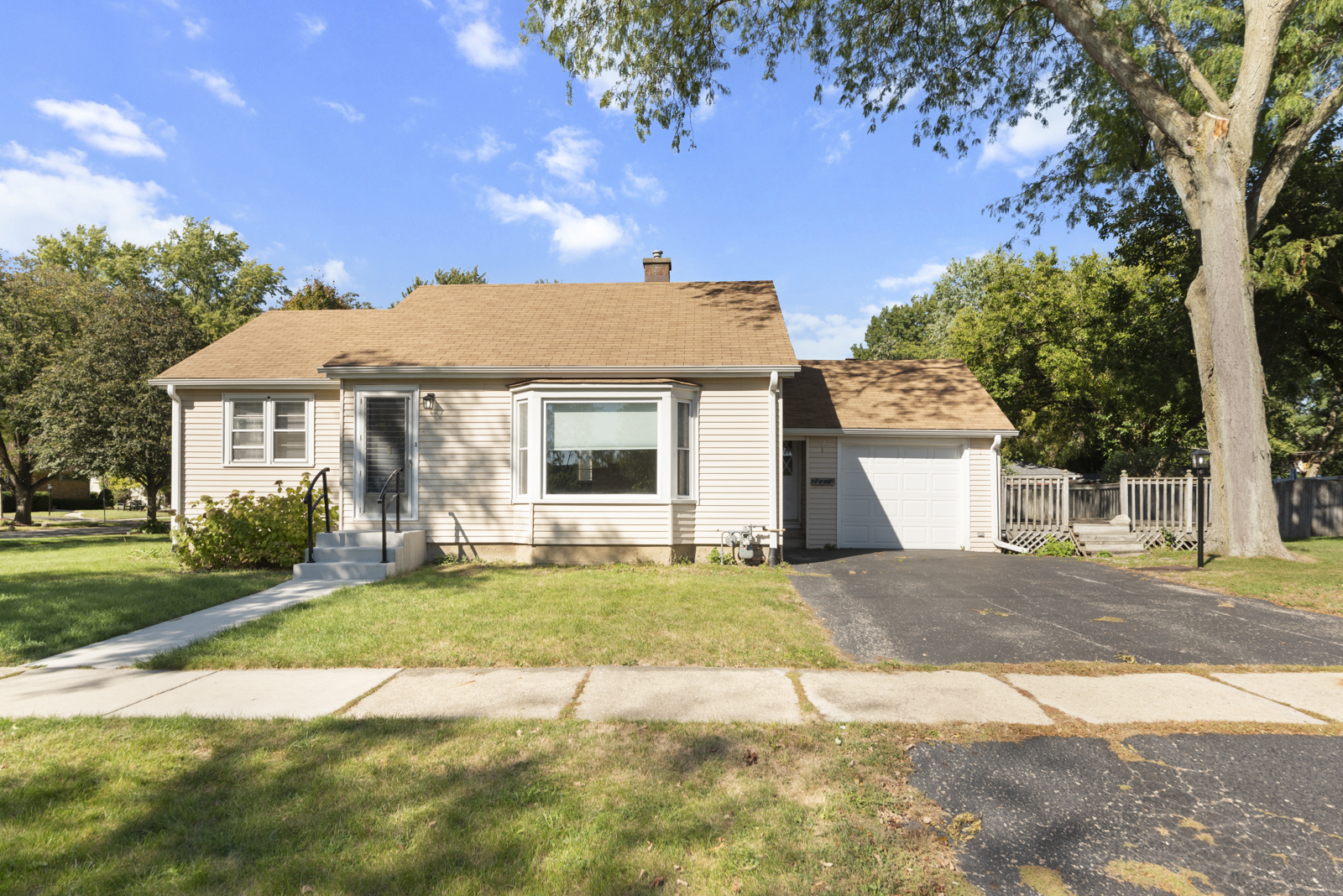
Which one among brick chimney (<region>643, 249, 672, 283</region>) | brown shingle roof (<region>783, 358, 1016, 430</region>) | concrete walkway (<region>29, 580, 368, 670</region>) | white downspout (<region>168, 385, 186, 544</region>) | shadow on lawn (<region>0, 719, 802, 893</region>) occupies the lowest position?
concrete walkway (<region>29, 580, 368, 670</region>)

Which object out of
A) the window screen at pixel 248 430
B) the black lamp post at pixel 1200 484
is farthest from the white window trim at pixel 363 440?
the black lamp post at pixel 1200 484

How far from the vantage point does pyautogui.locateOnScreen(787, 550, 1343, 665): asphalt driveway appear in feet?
18.0

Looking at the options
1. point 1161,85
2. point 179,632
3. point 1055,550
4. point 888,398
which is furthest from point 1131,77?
point 179,632

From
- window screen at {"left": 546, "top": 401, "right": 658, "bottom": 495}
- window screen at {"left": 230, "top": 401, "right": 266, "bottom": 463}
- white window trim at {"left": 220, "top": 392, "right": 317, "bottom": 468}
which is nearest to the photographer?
window screen at {"left": 546, "top": 401, "right": 658, "bottom": 495}

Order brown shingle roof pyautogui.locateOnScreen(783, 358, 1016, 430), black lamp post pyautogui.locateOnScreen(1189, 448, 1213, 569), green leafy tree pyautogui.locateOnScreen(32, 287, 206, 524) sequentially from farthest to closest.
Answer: green leafy tree pyautogui.locateOnScreen(32, 287, 206, 524) < brown shingle roof pyautogui.locateOnScreen(783, 358, 1016, 430) < black lamp post pyautogui.locateOnScreen(1189, 448, 1213, 569)

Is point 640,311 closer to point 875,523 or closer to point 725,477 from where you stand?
point 725,477

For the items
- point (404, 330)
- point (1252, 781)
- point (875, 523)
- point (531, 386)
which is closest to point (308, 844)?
point (1252, 781)

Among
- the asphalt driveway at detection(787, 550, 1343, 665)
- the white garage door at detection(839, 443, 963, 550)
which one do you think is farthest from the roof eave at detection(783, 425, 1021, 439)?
the asphalt driveway at detection(787, 550, 1343, 665)

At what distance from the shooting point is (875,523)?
13.3 metres

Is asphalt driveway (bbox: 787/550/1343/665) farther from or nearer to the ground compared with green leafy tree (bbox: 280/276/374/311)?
nearer to the ground

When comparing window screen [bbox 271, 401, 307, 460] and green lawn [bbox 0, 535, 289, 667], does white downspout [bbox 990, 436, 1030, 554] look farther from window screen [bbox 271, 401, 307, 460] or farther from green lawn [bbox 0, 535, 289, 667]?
window screen [bbox 271, 401, 307, 460]

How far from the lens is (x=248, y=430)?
40.0 feet

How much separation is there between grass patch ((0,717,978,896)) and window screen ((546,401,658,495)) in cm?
681

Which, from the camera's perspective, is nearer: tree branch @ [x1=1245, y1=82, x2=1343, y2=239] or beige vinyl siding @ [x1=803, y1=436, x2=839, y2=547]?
tree branch @ [x1=1245, y1=82, x2=1343, y2=239]
